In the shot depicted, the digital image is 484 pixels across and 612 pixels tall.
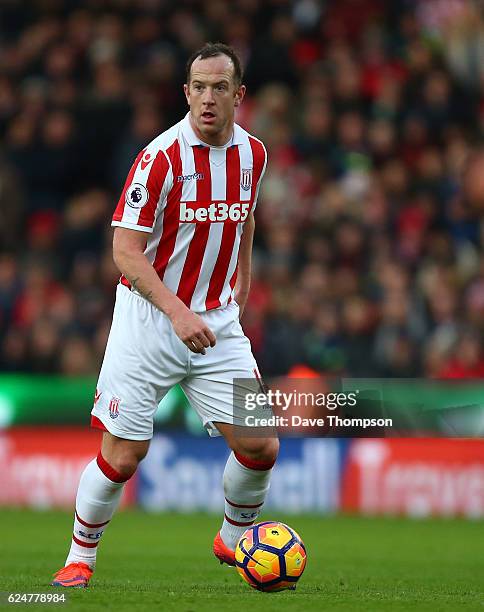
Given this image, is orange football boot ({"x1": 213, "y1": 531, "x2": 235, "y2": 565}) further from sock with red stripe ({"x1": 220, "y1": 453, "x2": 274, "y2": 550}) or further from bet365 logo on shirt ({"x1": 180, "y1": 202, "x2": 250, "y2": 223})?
bet365 logo on shirt ({"x1": 180, "y1": 202, "x2": 250, "y2": 223})

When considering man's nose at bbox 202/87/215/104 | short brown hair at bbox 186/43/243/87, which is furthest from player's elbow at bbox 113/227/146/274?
short brown hair at bbox 186/43/243/87

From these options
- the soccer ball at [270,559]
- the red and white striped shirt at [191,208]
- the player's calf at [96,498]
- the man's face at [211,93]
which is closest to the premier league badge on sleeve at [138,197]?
the red and white striped shirt at [191,208]

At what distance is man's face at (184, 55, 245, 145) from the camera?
600cm

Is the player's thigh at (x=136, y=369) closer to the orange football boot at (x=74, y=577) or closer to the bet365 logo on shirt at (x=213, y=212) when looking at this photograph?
the bet365 logo on shirt at (x=213, y=212)

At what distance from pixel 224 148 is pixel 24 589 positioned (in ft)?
7.01

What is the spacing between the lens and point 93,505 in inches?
240

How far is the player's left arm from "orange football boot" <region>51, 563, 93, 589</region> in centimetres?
142

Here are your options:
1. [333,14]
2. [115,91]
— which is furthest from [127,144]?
[333,14]

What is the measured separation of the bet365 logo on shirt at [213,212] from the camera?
19.9ft

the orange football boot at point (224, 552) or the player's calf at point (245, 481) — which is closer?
the player's calf at point (245, 481)

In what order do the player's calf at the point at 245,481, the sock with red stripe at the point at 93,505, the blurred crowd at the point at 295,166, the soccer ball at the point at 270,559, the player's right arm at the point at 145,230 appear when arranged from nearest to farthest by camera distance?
the player's right arm at the point at 145,230 < the soccer ball at the point at 270,559 < the sock with red stripe at the point at 93,505 < the player's calf at the point at 245,481 < the blurred crowd at the point at 295,166

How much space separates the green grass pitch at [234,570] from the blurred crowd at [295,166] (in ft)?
6.36

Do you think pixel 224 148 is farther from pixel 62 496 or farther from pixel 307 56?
pixel 307 56

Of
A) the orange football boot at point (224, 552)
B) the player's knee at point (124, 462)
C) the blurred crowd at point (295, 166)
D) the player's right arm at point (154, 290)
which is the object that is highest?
the blurred crowd at point (295, 166)
